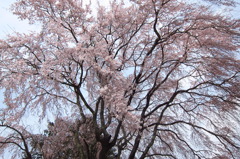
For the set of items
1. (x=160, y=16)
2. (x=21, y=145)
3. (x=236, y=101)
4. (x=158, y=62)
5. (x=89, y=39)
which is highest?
(x=160, y=16)

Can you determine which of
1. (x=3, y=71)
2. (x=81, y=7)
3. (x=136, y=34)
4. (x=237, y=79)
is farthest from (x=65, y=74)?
(x=237, y=79)

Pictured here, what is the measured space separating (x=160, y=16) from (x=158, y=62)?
5.30 ft

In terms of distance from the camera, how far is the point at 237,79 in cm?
671

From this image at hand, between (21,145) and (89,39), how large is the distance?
178 inches

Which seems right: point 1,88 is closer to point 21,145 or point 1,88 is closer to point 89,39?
point 21,145

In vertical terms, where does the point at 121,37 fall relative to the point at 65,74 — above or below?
above

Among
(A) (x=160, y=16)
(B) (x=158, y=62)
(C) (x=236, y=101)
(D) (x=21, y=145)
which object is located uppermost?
(A) (x=160, y=16)

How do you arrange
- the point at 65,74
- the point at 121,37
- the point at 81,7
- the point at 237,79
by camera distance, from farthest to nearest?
the point at 121,37 → the point at 81,7 → the point at 65,74 → the point at 237,79

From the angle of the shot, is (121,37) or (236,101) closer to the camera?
(236,101)

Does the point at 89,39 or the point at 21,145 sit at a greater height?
the point at 89,39

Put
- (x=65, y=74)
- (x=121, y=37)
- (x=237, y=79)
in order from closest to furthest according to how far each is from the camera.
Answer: (x=237, y=79)
(x=65, y=74)
(x=121, y=37)

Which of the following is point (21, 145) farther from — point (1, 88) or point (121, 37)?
point (121, 37)

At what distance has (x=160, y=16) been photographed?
24.7ft

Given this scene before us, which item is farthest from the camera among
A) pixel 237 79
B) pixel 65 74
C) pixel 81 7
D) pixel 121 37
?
pixel 121 37
